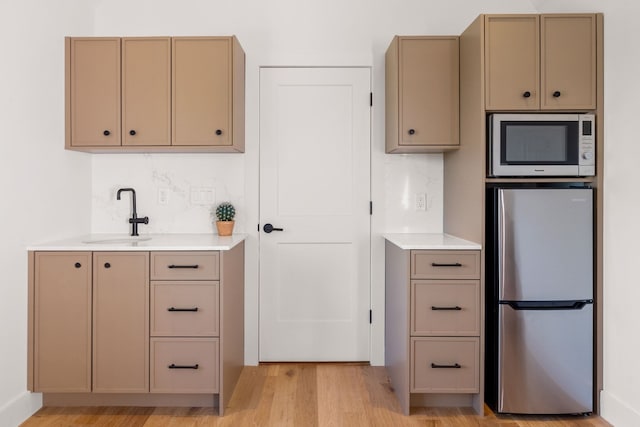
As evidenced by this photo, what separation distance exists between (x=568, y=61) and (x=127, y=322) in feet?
8.71

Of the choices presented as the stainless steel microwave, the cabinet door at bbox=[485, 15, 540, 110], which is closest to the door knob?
the stainless steel microwave

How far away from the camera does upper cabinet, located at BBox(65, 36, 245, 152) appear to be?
9.37 feet

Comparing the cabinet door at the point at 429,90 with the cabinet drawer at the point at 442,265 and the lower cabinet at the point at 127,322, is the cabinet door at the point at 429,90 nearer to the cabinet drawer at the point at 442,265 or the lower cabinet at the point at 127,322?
the cabinet drawer at the point at 442,265

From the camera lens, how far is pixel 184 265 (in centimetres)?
254

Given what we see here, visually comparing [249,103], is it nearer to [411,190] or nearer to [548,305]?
[411,190]

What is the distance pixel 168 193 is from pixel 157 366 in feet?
3.87

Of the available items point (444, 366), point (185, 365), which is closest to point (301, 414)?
point (185, 365)

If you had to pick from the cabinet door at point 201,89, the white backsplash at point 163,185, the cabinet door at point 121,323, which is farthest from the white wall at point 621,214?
the cabinet door at point 121,323

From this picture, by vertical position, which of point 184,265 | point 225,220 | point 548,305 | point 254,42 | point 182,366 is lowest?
point 182,366

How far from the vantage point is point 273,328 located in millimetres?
3303

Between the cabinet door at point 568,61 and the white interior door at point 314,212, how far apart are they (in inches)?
44.7

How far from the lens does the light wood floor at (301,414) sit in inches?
97.3

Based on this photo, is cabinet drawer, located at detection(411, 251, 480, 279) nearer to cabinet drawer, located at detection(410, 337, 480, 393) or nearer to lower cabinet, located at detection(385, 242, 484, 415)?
lower cabinet, located at detection(385, 242, 484, 415)

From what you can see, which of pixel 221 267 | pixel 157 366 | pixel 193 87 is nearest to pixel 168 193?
pixel 193 87
